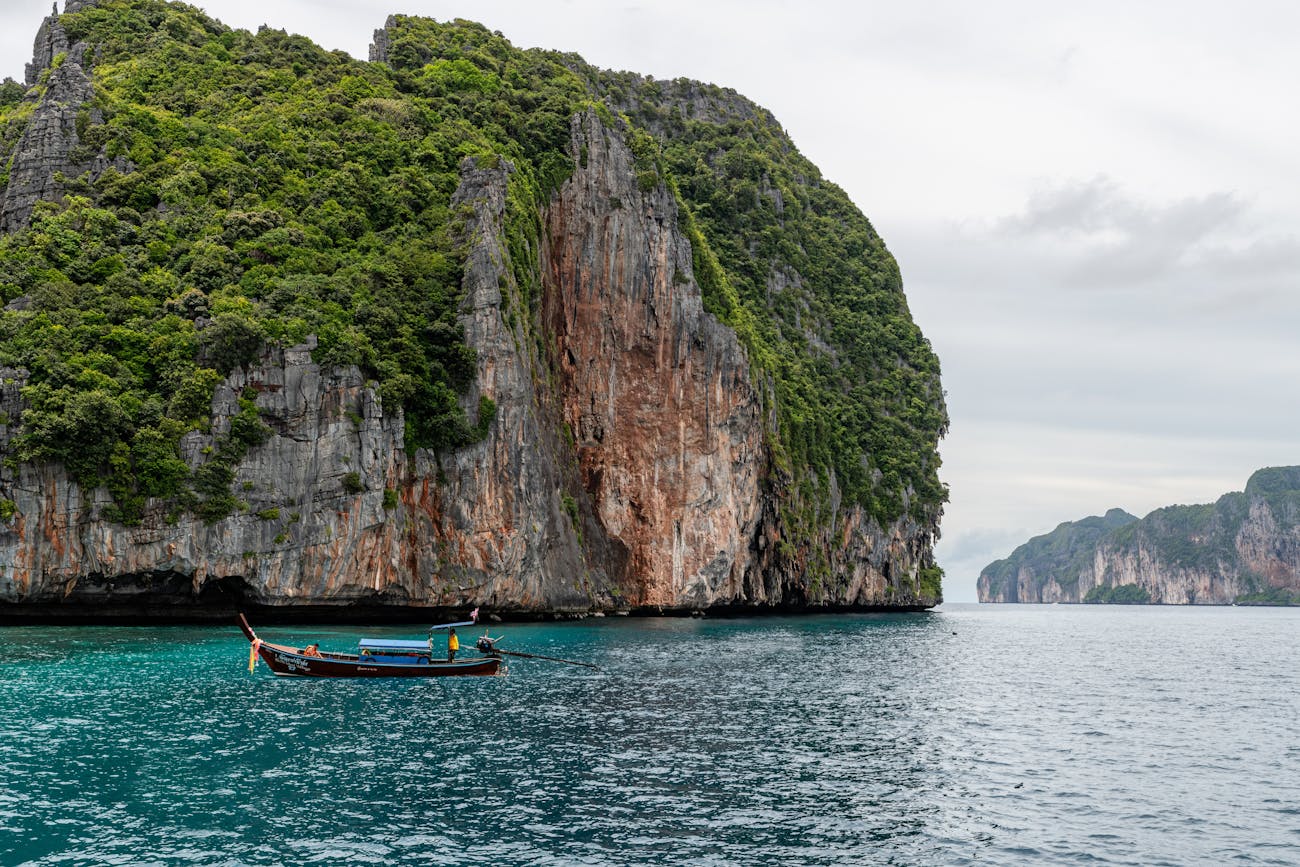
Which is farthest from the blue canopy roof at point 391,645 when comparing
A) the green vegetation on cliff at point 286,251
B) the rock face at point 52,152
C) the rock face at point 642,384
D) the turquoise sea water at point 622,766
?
the rock face at point 642,384

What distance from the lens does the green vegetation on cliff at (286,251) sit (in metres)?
58.1

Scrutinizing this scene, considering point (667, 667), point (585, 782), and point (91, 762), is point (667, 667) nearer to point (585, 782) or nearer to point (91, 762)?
point (585, 782)

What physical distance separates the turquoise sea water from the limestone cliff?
710 centimetres

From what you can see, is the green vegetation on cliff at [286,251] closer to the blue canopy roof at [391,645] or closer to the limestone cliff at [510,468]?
the limestone cliff at [510,468]

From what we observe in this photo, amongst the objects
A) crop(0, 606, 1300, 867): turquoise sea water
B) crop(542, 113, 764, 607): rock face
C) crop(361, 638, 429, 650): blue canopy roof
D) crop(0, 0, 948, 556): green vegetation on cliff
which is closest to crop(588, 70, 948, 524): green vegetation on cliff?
crop(0, 0, 948, 556): green vegetation on cliff

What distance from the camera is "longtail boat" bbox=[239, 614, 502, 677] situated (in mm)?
41812

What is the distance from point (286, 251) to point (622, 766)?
51.7 metres

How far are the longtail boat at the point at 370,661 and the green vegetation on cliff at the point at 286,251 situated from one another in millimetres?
17956

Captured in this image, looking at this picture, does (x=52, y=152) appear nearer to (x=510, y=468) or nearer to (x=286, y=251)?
(x=286, y=251)

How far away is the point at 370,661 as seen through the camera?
43.3 meters

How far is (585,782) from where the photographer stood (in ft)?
84.9

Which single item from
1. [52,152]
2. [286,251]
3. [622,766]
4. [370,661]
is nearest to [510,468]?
[286,251]

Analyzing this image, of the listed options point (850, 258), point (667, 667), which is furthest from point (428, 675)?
point (850, 258)

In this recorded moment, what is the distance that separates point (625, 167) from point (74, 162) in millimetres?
45935
